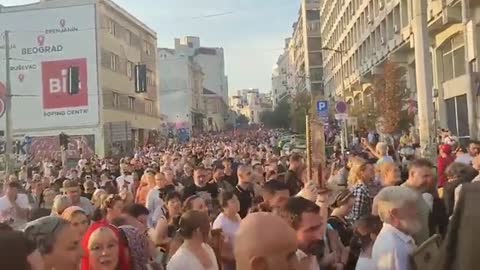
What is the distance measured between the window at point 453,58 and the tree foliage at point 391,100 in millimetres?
2242

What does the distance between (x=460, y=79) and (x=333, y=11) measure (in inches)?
2135

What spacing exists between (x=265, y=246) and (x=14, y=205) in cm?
974

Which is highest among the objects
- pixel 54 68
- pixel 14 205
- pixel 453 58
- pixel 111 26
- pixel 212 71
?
pixel 212 71

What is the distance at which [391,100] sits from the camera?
34.7 meters

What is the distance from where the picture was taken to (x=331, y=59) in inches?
3671

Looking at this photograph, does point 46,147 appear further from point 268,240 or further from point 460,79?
point 268,240

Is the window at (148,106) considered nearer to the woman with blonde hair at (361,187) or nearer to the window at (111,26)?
the window at (111,26)

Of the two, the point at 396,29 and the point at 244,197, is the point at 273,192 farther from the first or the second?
the point at 396,29

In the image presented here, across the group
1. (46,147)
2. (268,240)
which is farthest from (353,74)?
(268,240)

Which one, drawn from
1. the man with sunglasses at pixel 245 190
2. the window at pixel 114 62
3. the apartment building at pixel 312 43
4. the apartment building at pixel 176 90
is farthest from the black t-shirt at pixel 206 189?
the apartment building at pixel 312 43

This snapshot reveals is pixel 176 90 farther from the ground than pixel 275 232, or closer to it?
farther from the ground

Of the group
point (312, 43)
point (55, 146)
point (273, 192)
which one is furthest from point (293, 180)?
point (312, 43)

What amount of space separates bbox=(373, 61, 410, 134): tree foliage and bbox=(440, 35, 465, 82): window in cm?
224

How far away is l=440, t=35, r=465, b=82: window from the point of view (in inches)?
1304
